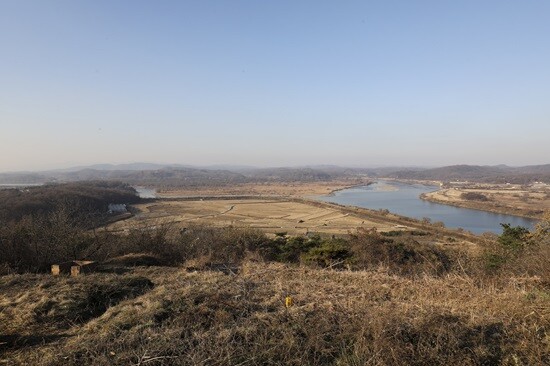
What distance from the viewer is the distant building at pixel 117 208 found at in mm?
51594

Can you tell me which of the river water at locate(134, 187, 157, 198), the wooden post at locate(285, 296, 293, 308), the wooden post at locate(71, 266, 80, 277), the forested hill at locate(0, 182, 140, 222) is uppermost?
the wooden post at locate(285, 296, 293, 308)

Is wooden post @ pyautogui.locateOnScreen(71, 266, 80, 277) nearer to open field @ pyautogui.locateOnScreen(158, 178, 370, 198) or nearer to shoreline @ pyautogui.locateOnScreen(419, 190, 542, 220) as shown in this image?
shoreline @ pyautogui.locateOnScreen(419, 190, 542, 220)

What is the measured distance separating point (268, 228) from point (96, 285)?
33.8m

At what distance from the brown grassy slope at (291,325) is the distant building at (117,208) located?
162ft

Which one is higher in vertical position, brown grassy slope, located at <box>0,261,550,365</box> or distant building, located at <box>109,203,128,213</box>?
brown grassy slope, located at <box>0,261,550,365</box>

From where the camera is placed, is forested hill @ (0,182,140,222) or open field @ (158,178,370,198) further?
open field @ (158,178,370,198)

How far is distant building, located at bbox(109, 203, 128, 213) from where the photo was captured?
51.6m

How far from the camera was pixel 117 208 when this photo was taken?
54094 mm

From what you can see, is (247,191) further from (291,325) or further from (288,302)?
(291,325)

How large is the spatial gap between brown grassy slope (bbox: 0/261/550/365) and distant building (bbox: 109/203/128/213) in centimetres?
4932

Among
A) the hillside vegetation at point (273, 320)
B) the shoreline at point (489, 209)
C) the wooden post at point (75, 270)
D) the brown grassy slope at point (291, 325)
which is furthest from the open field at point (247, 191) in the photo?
the brown grassy slope at point (291, 325)

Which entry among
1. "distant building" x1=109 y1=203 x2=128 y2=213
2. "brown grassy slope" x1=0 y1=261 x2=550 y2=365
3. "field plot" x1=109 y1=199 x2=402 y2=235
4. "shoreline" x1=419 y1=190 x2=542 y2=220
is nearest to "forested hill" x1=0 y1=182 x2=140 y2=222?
"distant building" x1=109 y1=203 x2=128 y2=213

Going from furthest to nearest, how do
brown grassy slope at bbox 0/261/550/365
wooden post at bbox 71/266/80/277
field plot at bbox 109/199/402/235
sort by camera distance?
field plot at bbox 109/199/402/235
wooden post at bbox 71/266/80/277
brown grassy slope at bbox 0/261/550/365

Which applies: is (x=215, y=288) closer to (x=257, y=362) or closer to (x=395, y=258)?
(x=257, y=362)
